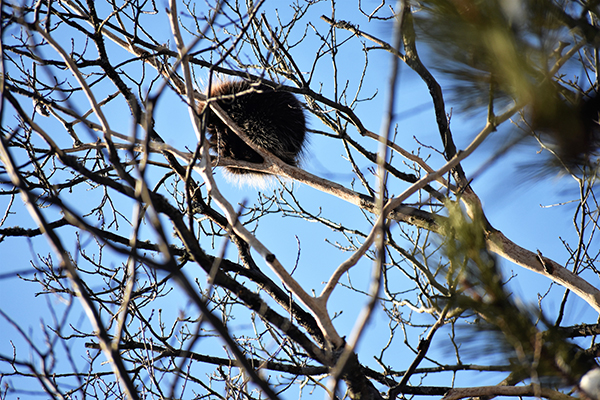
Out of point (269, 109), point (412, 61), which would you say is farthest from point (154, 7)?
point (412, 61)

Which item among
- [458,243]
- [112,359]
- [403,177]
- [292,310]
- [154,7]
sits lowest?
[112,359]

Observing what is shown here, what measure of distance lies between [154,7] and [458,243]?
2.22m

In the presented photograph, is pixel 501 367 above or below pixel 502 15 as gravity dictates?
below

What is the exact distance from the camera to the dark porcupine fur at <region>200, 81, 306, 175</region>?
122 inches

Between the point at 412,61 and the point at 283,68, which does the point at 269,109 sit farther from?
the point at 412,61

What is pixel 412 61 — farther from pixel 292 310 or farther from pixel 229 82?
pixel 229 82

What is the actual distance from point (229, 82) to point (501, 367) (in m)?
2.86

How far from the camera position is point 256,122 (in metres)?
3.22

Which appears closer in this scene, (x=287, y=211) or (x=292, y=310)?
(x=292, y=310)

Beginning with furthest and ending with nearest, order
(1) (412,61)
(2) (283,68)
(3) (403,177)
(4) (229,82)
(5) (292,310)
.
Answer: (4) (229,82) < (2) (283,68) < (3) (403,177) < (1) (412,61) < (5) (292,310)

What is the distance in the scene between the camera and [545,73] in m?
1.01

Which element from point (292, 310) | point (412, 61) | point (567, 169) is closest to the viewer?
point (567, 169)

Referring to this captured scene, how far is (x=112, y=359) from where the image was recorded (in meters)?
1.06

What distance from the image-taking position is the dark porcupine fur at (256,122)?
3.11 meters
